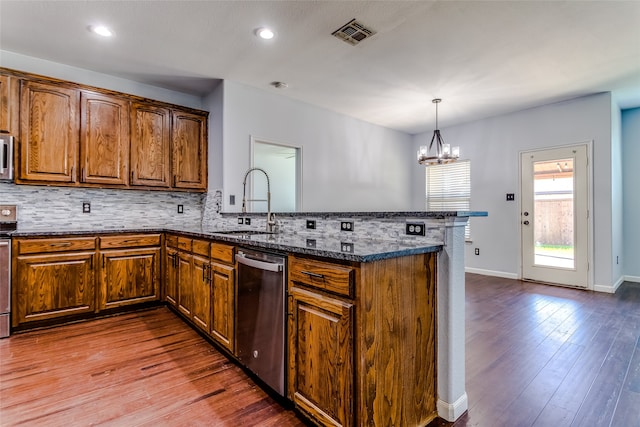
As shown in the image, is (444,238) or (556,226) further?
(556,226)

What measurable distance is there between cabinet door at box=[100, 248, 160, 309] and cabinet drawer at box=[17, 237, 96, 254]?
0.18 metres

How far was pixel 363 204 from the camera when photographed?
577 centimetres

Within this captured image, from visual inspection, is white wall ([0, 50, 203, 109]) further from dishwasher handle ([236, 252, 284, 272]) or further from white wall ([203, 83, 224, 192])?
dishwasher handle ([236, 252, 284, 272])

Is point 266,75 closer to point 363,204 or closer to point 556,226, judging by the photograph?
point 363,204

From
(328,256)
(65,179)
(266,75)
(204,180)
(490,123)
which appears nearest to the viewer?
(328,256)

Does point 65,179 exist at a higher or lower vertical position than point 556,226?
higher

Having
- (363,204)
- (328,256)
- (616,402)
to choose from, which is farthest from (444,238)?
(363,204)

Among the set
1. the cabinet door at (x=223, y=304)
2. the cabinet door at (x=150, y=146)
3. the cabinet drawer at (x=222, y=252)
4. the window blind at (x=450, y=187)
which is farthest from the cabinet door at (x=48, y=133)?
the window blind at (x=450, y=187)

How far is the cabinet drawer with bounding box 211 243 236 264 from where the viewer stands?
7.28ft

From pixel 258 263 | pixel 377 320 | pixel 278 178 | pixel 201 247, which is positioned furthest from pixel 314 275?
pixel 278 178

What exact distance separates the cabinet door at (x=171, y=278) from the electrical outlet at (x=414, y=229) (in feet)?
7.86

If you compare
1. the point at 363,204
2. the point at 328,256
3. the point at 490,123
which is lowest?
the point at 328,256

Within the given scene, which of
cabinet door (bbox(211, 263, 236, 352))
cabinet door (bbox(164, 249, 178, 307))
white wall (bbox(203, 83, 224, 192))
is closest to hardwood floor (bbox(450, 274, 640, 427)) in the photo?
cabinet door (bbox(211, 263, 236, 352))

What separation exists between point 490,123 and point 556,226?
2.03 meters
